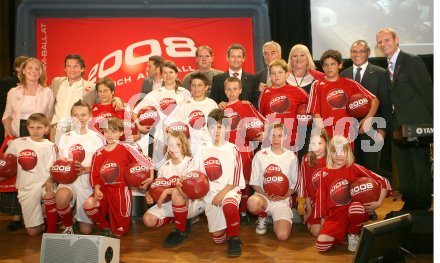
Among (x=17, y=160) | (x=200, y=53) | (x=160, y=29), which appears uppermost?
(x=160, y=29)

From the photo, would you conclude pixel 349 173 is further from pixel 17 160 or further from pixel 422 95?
pixel 17 160

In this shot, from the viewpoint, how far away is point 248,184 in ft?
14.8

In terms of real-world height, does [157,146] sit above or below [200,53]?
below

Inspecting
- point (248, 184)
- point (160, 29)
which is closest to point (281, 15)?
point (160, 29)

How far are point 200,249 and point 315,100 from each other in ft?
5.68

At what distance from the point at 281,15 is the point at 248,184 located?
304 centimetres

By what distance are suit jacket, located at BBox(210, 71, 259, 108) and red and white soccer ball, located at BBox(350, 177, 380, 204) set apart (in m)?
1.67

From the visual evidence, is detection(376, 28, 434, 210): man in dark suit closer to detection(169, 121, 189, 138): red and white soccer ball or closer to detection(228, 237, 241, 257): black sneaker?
detection(228, 237, 241, 257): black sneaker

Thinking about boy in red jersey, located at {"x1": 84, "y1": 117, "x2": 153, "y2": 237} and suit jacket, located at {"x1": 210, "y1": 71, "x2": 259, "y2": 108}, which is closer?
boy in red jersey, located at {"x1": 84, "y1": 117, "x2": 153, "y2": 237}

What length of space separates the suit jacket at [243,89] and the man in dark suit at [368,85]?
951 mm

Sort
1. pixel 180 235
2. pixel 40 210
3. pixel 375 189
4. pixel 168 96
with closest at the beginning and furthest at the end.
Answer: pixel 375 189, pixel 180 235, pixel 40 210, pixel 168 96

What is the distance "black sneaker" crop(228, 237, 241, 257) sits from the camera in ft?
12.0

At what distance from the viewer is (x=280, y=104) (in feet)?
14.7

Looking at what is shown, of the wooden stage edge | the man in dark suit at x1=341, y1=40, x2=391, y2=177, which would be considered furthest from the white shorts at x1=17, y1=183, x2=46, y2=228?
the man in dark suit at x1=341, y1=40, x2=391, y2=177
